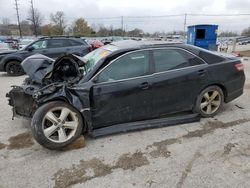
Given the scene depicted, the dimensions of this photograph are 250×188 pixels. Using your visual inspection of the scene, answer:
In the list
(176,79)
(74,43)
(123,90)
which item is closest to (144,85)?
(123,90)

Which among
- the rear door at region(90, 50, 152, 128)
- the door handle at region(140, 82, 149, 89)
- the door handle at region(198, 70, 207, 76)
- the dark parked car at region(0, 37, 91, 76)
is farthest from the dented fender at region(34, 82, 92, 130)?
the dark parked car at region(0, 37, 91, 76)

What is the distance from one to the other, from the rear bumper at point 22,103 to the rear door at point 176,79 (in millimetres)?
1905

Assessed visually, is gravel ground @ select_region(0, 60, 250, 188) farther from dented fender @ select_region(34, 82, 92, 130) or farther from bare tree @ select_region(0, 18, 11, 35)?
bare tree @ select_region(0, 18, 11, 35)

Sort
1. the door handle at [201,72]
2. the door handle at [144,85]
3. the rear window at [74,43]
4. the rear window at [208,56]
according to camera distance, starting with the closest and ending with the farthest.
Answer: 1. the door handle at [144,85]
2. the door handle at [201,72]
3. the rear window at [208,56]
4. the rear window at [74,43]

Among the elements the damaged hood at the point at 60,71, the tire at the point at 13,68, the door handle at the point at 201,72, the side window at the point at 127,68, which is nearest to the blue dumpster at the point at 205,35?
the tire at the point at 13,68

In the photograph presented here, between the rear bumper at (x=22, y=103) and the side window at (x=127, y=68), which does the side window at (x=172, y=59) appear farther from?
the rear bumper at (x=22, y=103)

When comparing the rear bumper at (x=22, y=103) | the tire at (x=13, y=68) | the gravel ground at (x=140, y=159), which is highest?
the rear bumper at (x=22, y=103)

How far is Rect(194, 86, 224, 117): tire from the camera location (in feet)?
13.6

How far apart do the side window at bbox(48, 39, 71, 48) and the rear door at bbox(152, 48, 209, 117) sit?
277 inches

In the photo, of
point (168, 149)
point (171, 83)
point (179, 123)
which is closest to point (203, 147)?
point (168, 149)

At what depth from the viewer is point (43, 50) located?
31.5 feet

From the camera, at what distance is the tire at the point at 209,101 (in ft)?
13.6

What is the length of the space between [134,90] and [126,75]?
0.26m

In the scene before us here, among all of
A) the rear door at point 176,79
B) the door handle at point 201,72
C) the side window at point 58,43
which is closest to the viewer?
the rear door at point 176,79
